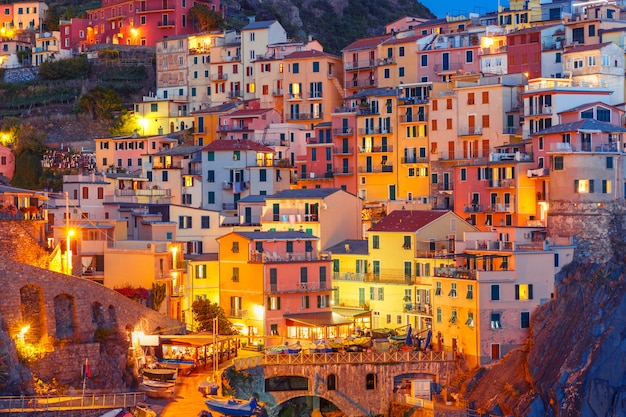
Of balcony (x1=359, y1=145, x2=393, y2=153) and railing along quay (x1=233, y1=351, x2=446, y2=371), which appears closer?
railing along quay (x1=233, y1=351, x2=446, y2=371)

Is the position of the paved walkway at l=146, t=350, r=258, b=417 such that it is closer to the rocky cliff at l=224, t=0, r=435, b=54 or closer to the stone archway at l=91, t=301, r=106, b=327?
the stone archway at l=91, t=301, r=106, b=327

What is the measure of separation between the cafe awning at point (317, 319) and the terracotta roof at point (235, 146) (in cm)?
2018

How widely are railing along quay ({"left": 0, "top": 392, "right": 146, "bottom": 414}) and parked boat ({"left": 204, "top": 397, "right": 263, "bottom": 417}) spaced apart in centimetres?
319

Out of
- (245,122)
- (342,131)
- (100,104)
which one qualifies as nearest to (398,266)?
(342,131)

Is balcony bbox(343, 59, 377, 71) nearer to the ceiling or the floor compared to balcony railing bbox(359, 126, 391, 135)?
nearer to the ceiling

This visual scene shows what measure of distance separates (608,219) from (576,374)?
10.2 m

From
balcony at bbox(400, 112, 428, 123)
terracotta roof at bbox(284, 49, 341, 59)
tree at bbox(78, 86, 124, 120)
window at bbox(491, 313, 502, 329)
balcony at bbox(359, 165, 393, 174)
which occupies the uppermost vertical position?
terracotta roof at bbox(284, 49, 341, 59)

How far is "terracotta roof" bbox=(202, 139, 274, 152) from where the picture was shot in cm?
9194

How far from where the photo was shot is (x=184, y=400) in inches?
2375

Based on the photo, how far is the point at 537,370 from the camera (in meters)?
68.0

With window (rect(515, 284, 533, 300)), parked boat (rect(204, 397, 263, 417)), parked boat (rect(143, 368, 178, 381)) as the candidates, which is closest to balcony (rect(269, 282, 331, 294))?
window (rect(515, 284, 533, 300))

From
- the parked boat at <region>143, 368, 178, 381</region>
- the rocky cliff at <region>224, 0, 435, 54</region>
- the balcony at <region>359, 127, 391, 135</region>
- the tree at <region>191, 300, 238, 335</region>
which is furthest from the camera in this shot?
the rocky cliff at <region>224, 0, 435, 54</region>

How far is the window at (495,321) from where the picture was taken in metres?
69.0

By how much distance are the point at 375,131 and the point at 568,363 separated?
28.0 metres
